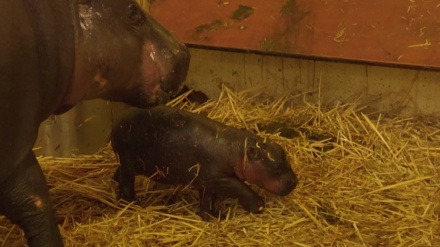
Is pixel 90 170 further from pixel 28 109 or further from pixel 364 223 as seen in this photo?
pixel 28 109

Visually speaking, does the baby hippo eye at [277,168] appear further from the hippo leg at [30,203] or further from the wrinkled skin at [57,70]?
the hippo leg at [30,203]

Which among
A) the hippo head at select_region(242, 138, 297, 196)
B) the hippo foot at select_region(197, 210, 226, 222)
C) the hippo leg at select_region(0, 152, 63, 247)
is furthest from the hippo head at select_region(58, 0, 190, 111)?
the hippo foot at select_region(197, 210, 226, 222)

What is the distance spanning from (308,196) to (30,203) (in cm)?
139

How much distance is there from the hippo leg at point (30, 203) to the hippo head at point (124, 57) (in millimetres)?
264

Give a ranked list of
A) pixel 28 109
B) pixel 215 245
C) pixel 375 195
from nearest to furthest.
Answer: pixel 28 109, pixel 215 245, pixel 375 195

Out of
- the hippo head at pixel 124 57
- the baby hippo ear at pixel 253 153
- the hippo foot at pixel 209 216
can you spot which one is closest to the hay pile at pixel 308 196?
the hippo foot at pixel 209 216

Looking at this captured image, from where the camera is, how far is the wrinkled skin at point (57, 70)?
2.07 meters

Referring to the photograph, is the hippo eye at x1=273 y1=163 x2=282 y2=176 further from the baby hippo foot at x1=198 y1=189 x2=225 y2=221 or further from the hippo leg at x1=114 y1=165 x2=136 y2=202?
the hippo leg at x1=114 y1=165 x2=136 y2=202

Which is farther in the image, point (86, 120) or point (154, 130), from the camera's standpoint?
point (86, 120)

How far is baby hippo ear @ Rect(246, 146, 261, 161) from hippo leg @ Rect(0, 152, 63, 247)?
3.14 feet

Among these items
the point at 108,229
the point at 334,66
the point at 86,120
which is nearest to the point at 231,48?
the point at 334,66

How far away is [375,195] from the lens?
11.0ft

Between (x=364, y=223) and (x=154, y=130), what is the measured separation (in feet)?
3.01

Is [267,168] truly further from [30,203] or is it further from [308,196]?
[30,203]
